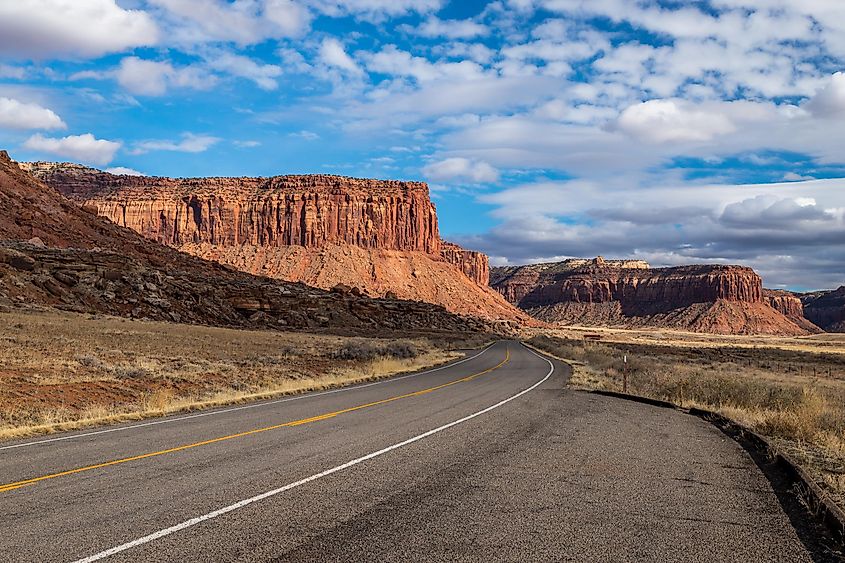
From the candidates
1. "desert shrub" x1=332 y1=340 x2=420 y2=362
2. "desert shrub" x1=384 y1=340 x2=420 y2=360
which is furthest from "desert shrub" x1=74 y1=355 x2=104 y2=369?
"desert shrub" x1=384 y1=340 x2=420 y2=360

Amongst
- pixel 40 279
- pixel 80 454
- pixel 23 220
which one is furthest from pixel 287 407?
pixel 23 220

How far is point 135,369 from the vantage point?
21203 millimetres

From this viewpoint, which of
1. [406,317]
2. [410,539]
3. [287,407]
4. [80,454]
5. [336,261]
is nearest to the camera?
[410,539]

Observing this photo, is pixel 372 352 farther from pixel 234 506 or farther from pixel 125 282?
pixel 234 506

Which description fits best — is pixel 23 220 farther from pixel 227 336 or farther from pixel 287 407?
pixel 287 407

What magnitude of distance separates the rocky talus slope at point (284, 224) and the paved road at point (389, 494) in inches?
4815

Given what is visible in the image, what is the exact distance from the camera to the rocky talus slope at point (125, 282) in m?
44.7

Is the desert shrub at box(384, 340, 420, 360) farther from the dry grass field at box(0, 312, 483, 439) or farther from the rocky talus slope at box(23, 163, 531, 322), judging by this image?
the rocky talus slope at box(23, 163, 531, 322)

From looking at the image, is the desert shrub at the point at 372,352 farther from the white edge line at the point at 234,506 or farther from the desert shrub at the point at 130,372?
the white edge line at the point at 234,506

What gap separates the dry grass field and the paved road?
343 centimetres

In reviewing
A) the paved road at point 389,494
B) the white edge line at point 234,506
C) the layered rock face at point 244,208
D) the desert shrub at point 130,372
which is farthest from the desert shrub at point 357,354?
the layered rock face at point 244,208

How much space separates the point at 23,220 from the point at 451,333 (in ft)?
161

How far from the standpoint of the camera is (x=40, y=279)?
4359 centimetres

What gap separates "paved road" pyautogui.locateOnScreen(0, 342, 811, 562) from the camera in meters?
5.75
